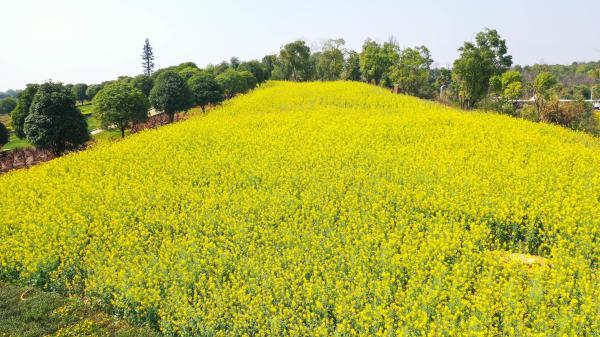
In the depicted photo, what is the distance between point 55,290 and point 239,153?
11.4 m

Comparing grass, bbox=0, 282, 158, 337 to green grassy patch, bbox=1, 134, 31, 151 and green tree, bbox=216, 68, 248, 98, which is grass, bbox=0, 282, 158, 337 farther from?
green tree, bbox=216, 68, 248, 98

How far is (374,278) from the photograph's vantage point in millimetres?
9805

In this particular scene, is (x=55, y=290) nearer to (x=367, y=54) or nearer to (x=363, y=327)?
(x=363, y=327)

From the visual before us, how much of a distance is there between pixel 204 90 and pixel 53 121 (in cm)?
1672

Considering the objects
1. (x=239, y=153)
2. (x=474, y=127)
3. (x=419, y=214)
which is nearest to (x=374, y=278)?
(x=419, y=214)

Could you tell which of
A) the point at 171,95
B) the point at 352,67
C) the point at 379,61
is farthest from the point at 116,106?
the point at 352,67

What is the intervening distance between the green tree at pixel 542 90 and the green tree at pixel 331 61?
45.0 metres

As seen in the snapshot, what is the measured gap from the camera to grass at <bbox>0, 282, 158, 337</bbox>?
924 cm

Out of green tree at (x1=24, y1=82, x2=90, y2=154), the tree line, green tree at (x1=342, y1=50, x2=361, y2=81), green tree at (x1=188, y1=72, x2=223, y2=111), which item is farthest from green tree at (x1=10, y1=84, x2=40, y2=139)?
green tree at (x1=342, y1=50, x2=361, y2=81)

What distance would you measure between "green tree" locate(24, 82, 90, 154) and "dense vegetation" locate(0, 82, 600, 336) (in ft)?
18.2

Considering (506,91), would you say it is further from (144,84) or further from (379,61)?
(144,84)

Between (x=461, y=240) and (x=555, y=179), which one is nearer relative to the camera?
(x=461, y=240)

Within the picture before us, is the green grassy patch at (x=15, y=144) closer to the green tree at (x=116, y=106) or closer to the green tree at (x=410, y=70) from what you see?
the green tree at (x=116, y=106)

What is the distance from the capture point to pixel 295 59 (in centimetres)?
8119
